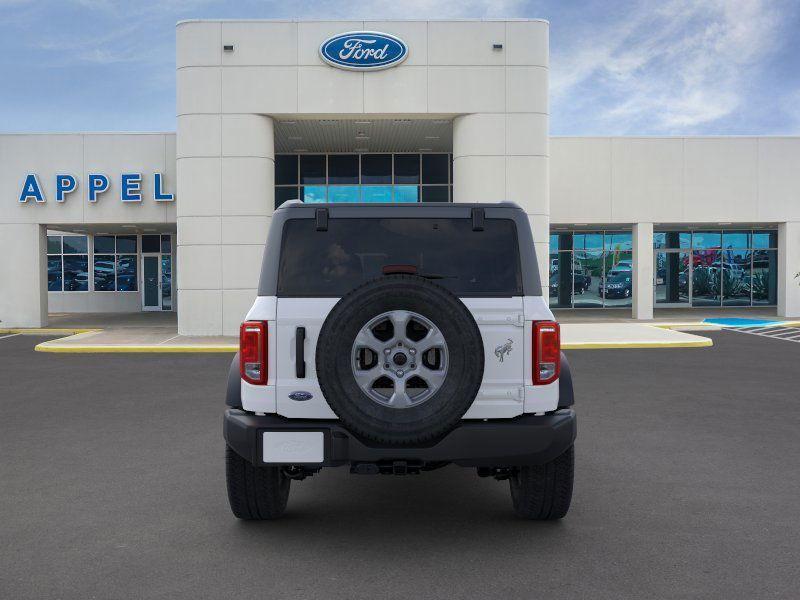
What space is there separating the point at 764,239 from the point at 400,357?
31.7 metres

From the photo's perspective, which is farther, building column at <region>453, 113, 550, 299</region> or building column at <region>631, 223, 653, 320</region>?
building column at <region>631, 223, 653, 320</region>

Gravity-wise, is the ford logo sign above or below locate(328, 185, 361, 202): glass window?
above

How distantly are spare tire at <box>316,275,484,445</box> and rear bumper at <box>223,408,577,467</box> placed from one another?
0.49 feet

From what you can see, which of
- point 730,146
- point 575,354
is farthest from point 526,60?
point 730,146

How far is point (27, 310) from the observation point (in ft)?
71.4

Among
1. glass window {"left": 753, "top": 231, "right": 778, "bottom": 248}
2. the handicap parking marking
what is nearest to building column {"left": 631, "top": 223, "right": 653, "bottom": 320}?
the handicap parking marking

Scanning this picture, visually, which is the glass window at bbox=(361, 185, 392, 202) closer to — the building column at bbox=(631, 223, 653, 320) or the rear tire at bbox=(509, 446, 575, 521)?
the building column at bbox=(631, 223, 653, 320)

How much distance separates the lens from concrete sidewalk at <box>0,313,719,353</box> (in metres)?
15.2

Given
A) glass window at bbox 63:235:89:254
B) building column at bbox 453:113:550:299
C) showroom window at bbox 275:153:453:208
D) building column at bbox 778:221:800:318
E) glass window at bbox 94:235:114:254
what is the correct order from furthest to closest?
glass window at bbox 63:235:89:254 → glass window at bbox 94:235:114:254 → building column at bbox 778:221:800:318 → showroom window at bbox 275:153:453:208 → building column at bbox 453:113:550:299

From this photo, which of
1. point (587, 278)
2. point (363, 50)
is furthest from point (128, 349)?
point (587, 278)

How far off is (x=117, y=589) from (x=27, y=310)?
20.9 metres

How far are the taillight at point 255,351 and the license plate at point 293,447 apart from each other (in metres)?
0.33

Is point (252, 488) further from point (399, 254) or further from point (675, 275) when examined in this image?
point (675, 275)

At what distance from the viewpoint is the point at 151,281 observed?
30031 mm
